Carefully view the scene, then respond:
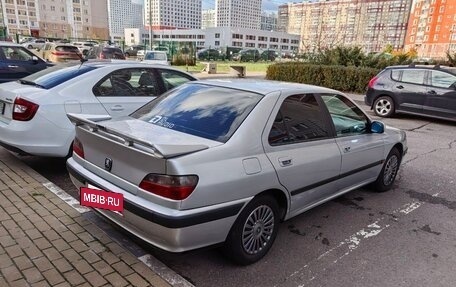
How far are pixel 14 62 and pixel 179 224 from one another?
10196 mm

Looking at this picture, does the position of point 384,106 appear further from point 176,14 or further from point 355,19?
point 176,14

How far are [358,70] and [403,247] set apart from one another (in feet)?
42.9

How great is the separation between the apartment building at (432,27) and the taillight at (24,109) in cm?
9108

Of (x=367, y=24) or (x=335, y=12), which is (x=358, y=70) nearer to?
(x=335, y=12)

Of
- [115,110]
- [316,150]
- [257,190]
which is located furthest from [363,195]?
[115,110]

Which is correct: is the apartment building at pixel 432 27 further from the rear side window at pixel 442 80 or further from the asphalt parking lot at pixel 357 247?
the asphalt parking lot at pixel 357 247

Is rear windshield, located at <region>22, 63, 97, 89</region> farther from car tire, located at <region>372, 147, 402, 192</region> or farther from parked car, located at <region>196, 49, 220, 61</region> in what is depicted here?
parked car, located at <region>196, 49, 220, 61</region>

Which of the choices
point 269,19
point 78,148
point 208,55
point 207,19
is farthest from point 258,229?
point 207,19

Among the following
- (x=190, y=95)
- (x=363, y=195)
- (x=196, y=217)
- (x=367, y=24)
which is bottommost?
(x=363, y=195)

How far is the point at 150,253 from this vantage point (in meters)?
3.22

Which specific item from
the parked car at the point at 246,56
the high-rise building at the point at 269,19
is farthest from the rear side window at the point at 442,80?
the high-rise building at the point at 269,19

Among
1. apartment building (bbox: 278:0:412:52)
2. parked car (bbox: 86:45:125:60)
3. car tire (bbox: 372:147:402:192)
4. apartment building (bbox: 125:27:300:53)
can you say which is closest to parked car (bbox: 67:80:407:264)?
car tire (bbox: 372:147:402:192)

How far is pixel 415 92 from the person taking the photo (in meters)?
10.3

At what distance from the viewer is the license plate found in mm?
2838
